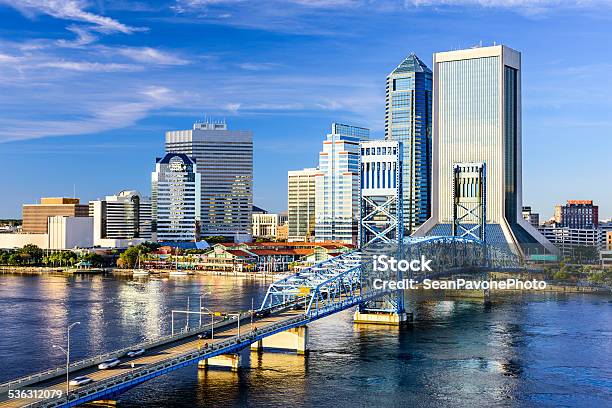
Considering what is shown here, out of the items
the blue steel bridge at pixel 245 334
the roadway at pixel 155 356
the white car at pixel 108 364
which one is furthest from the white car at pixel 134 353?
the white car at pixel 108 364

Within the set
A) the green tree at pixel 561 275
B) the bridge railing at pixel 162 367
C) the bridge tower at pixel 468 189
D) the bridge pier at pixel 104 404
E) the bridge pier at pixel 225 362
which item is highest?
the bridge tower at pixel 468 189

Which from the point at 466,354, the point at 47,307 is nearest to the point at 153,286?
the point at 47,307

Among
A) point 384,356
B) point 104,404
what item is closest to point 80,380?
point 104,404

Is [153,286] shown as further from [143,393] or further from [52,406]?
[52,406]

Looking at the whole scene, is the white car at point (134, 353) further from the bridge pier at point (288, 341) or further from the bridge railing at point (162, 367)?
the bridge pier at point (288, 341)

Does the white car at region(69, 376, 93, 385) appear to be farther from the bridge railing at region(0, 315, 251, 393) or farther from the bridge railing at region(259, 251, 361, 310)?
Answer: the bridge railing at region(259, 251, 361, 310)

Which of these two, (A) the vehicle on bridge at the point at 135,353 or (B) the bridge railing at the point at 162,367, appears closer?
(B) the bridge railing at the point at 162,367

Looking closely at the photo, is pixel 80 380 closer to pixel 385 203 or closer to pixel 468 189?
pixel 385 203
